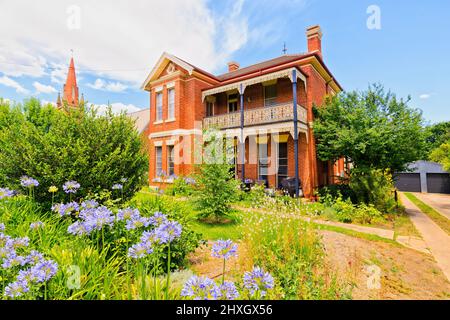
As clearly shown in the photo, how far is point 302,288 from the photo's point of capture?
2.63m

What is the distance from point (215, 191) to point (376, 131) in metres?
7.60

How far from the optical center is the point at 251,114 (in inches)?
496

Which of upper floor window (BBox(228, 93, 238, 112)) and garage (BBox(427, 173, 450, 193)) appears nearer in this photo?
upper floor window (BBox(228, 93, 238, 112))

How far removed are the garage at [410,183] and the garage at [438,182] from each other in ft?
2.68

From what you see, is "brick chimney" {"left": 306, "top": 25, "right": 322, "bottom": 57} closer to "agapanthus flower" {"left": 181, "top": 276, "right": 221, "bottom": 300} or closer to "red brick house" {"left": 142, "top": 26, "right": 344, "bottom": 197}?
"red brick house" {"left": 142, "top": 26, "right": 344, "bottom": 197}

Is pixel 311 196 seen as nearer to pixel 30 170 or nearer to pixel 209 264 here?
pixel 209 264

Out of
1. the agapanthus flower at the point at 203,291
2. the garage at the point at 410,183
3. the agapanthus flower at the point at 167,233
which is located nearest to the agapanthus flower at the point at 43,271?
the agapanthus flower at the point at 167,233

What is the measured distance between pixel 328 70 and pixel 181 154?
11117 millimetres

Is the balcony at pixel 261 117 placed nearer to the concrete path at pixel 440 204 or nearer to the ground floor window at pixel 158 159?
the ground floor window at pixel 158 159

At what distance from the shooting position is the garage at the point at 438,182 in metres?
20.1

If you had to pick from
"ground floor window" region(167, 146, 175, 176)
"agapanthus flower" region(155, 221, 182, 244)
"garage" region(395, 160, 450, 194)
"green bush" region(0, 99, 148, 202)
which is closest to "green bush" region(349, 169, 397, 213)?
"green bush" region(0, 99, 148, 202)

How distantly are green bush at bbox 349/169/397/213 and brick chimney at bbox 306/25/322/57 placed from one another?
9.89 meters

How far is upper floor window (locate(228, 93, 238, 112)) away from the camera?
1474 cm

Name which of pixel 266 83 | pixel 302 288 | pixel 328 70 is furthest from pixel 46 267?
pixel 328 70
